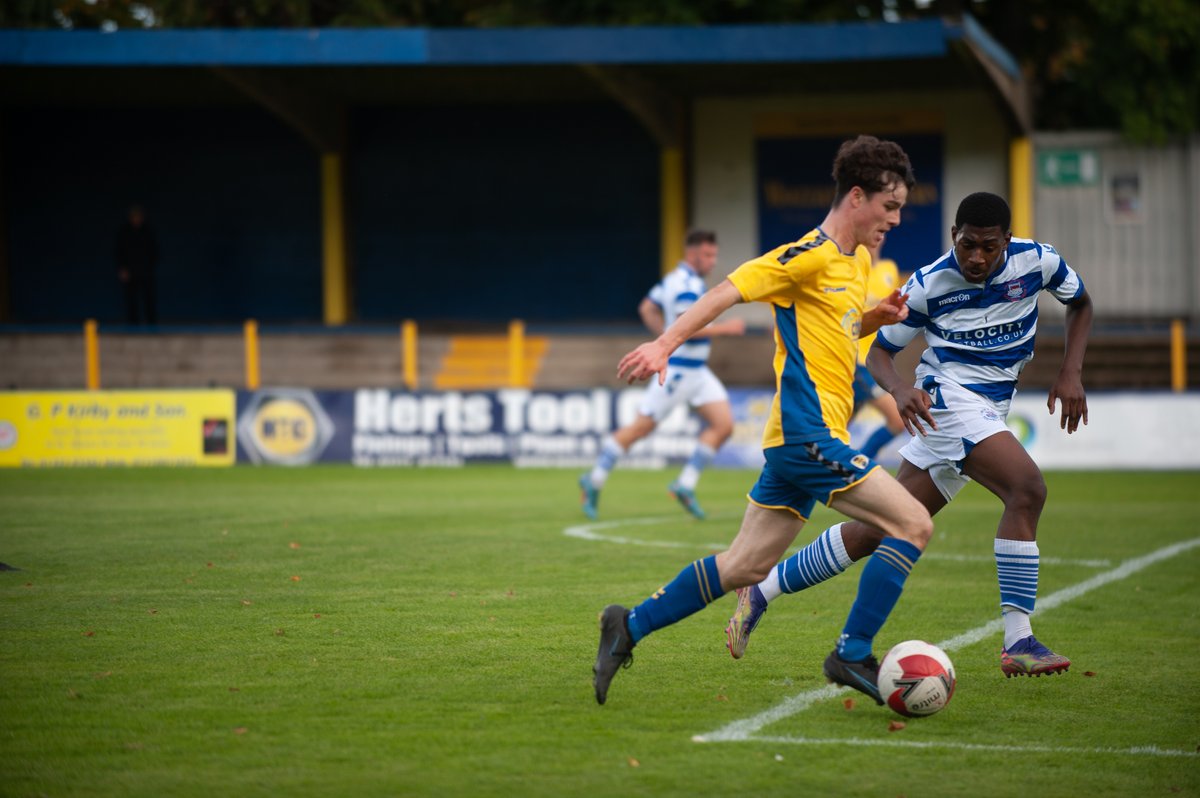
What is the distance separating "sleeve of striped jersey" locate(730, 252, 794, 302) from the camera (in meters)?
5.62

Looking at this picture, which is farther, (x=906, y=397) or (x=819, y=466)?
(x=906, y=397)

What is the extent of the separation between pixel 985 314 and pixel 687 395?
6.93 meters

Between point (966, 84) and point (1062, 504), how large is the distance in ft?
45.5

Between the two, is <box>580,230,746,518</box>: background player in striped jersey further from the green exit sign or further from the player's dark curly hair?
the green exit sign

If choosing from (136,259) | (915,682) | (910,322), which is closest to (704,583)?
(915,682)

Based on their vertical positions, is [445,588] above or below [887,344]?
below

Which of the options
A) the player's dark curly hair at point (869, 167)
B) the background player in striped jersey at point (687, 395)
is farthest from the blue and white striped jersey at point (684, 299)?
the player's dark curly hair at point (869, 167)

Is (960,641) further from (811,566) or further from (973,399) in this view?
(973,399)

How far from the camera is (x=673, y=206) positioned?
29062 mm

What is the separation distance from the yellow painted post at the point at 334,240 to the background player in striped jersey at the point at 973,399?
24615mm

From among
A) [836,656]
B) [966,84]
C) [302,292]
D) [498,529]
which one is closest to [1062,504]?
[498,529]

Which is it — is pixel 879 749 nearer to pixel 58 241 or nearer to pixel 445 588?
pixel 445 588

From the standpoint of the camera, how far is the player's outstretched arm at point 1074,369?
677cm

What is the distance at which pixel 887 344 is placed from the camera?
6.80 meters
